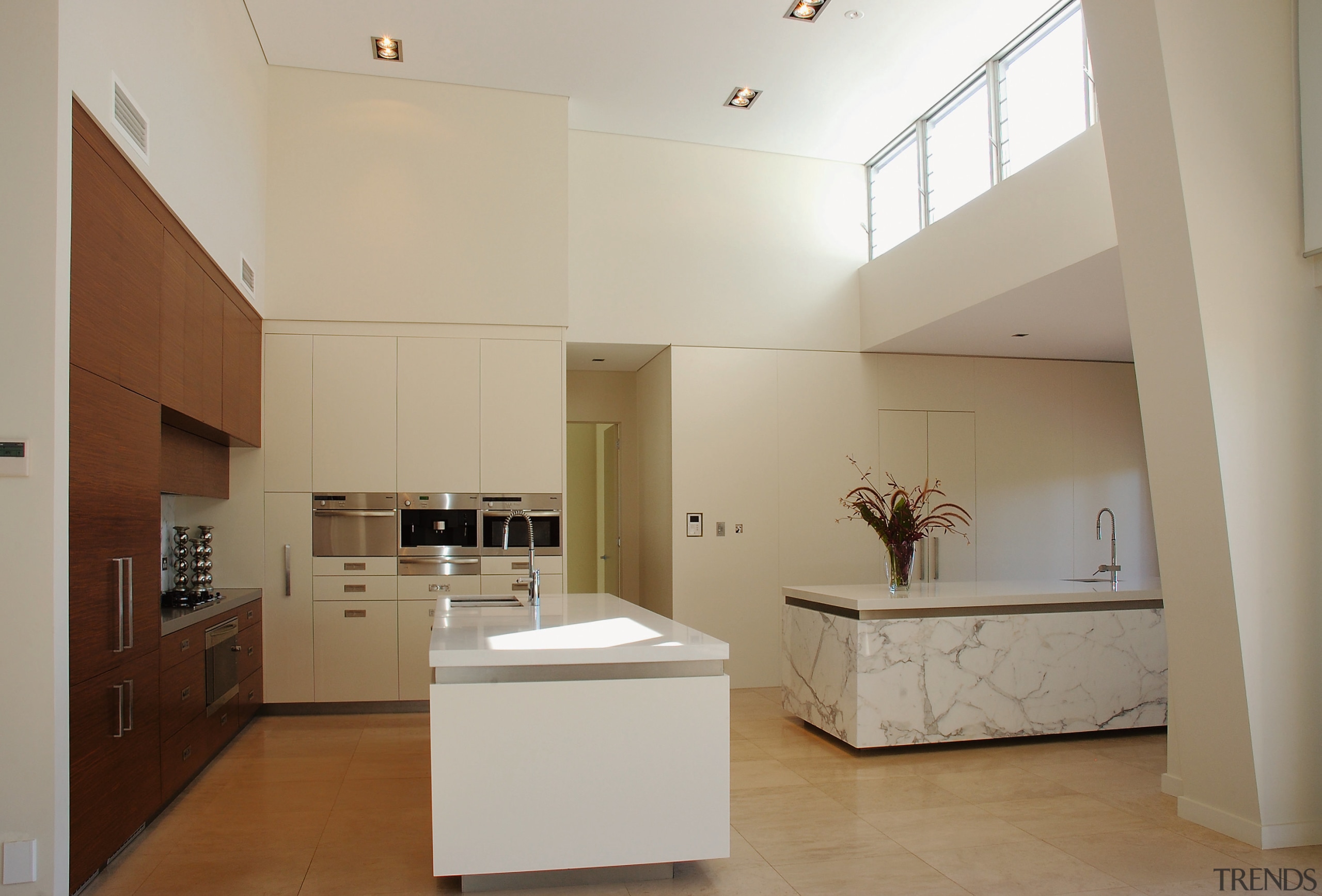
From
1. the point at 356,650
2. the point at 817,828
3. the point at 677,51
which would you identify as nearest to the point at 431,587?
the point at 356,650

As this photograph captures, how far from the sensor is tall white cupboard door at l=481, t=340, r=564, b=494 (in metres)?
6.24

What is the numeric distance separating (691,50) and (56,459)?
14.3 feet

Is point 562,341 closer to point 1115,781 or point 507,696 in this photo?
point 507,696

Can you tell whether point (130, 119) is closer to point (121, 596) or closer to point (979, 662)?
point (121, 596)

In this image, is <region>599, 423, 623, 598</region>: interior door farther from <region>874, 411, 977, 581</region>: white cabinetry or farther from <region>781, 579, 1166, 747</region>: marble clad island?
<region>781, 579, 1166, 747</region>: marble clad island

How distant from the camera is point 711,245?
23.5 feet

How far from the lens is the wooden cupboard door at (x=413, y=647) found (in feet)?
19.9

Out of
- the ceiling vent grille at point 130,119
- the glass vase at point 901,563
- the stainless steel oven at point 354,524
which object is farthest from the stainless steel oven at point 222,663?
the glass vase at point 901,563

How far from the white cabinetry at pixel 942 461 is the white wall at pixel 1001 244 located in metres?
0.72

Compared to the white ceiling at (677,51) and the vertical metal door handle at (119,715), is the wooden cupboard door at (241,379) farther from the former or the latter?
the vertical metal door handle at (119,715)

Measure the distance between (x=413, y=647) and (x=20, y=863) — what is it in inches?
134

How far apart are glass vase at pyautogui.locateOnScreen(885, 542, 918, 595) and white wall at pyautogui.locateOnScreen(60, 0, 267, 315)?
12.9 ft

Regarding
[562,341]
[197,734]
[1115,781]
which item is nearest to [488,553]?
[562,341]

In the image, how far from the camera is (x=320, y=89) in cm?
612
